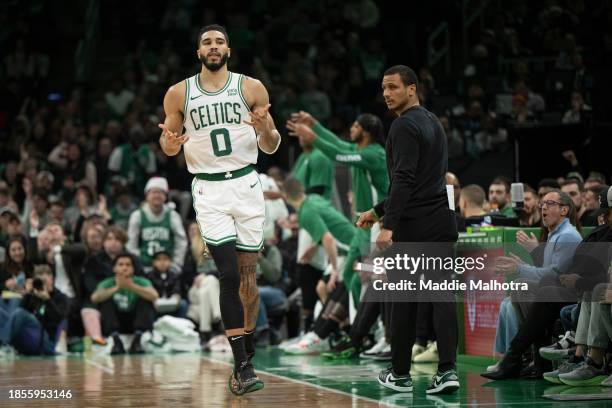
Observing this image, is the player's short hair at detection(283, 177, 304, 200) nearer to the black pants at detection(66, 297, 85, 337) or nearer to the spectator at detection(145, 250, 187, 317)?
the spectator at detection(145, 250, 187, 317)

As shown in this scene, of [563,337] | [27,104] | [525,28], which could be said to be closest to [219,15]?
[27,104]

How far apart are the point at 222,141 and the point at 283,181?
569 centimetres

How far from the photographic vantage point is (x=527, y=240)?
9172mm

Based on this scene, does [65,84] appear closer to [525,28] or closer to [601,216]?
[525,28]

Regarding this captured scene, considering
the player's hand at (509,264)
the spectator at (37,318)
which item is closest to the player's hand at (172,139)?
the player's hand at (509,264)

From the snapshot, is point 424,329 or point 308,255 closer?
point 424,329

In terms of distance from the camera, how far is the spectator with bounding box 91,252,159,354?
13.3m

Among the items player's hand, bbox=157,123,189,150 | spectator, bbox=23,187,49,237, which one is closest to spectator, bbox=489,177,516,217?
player's hand, bbox=157,123,189,150

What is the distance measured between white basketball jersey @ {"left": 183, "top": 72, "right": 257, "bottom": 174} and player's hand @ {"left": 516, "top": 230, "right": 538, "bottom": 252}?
225 cm

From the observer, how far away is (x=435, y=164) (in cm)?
784

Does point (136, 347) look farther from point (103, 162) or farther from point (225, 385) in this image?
point (103, 162)

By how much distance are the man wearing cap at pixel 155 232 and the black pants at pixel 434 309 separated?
6.83 metres

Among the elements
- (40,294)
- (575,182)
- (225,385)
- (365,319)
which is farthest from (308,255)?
(225,385)

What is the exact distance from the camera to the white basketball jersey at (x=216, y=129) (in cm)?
831
